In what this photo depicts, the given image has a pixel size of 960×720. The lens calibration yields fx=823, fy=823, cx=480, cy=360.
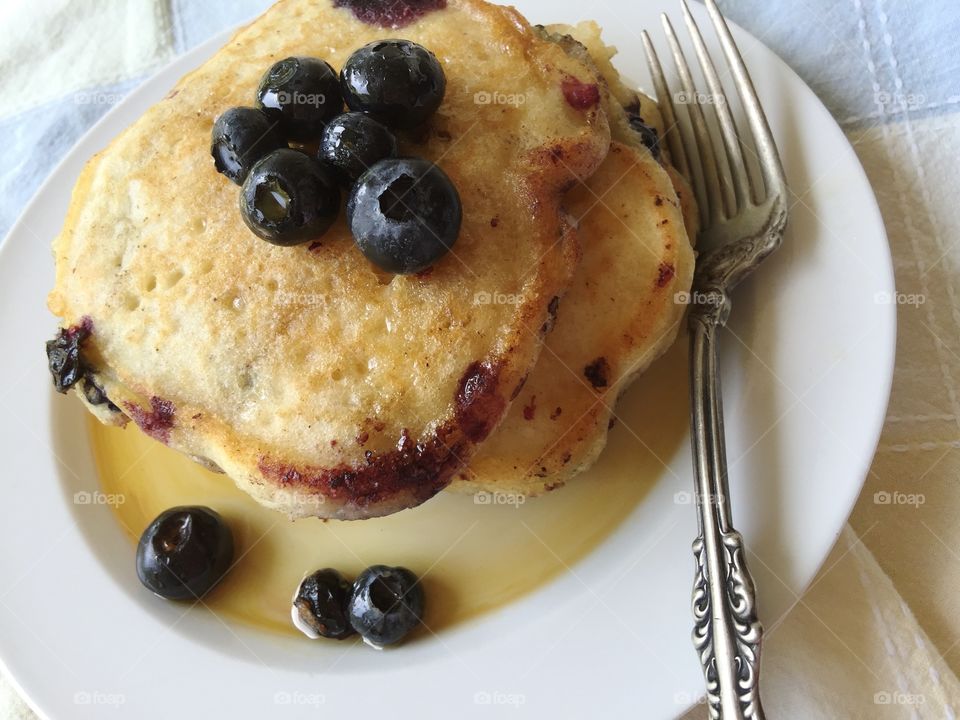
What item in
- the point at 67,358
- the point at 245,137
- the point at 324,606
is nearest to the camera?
the point at 245,137

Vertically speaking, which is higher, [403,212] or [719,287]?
[403,212]

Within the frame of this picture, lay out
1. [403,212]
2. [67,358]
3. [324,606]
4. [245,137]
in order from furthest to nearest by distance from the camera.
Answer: [324,606], [67,358], [245,137], [403,212]

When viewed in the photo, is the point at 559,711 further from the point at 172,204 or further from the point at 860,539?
the point at 172,204

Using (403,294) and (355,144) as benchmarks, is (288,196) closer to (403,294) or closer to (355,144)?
(355,144)

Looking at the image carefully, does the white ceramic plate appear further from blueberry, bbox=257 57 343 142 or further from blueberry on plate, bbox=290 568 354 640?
blueberry, bbox=257 57 343 142

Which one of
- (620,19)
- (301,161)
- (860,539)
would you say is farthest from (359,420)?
(620,19)

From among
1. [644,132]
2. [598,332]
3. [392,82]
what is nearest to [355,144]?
[392,82]

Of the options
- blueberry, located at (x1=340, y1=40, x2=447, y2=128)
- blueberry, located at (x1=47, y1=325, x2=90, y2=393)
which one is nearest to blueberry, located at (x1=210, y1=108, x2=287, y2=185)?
blueberry, located at (x1=340, y1=40, x2=447, y2=128)

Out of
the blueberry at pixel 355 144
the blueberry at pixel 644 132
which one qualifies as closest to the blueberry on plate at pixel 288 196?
the blueberry at pixel 355 144
